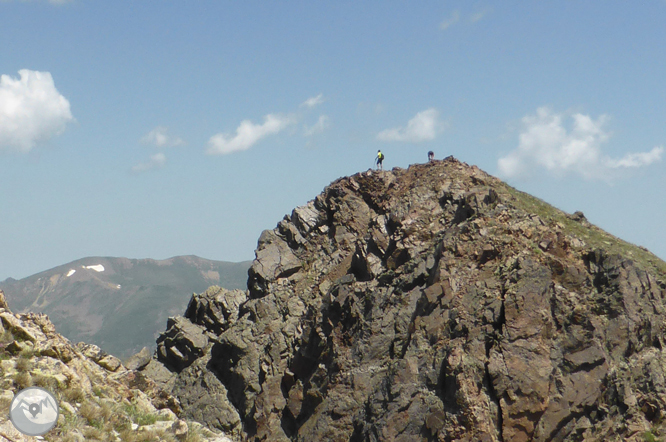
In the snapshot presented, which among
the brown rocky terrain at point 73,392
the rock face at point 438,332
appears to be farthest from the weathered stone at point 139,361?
the brown rocky terrain at point 73,392

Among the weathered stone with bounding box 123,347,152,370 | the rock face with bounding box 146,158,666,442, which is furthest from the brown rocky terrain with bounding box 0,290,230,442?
the weathered stone with bounding box 123,347,152,370

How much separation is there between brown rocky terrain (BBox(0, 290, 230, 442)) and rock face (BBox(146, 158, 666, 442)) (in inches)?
514

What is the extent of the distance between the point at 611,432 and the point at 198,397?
1093 inches

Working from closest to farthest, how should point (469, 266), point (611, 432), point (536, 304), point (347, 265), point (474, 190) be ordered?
point (611, 432) < point (536, 304) < point (469, 266) < point (474, 190) < point (347, 265)

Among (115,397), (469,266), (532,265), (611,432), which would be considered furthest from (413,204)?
(115,397)

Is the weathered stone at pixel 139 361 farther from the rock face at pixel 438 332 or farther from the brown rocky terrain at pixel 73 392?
the brown rocky terrain at pixel 73 392

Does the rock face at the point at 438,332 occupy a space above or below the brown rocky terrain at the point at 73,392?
above

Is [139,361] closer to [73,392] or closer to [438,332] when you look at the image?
[438,332]

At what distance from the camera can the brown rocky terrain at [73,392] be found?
1708cm

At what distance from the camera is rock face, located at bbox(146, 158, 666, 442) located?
27797 millimetres

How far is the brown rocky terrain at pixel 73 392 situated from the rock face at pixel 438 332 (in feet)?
42.8

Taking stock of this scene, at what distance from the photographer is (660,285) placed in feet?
103

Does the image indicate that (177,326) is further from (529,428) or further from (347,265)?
(529,428)

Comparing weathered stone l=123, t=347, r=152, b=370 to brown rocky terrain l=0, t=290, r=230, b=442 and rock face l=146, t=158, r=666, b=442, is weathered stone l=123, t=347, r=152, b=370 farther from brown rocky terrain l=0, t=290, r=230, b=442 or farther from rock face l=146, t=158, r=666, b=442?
brown rocky terrain l=0, t=290, r=230, b=442
